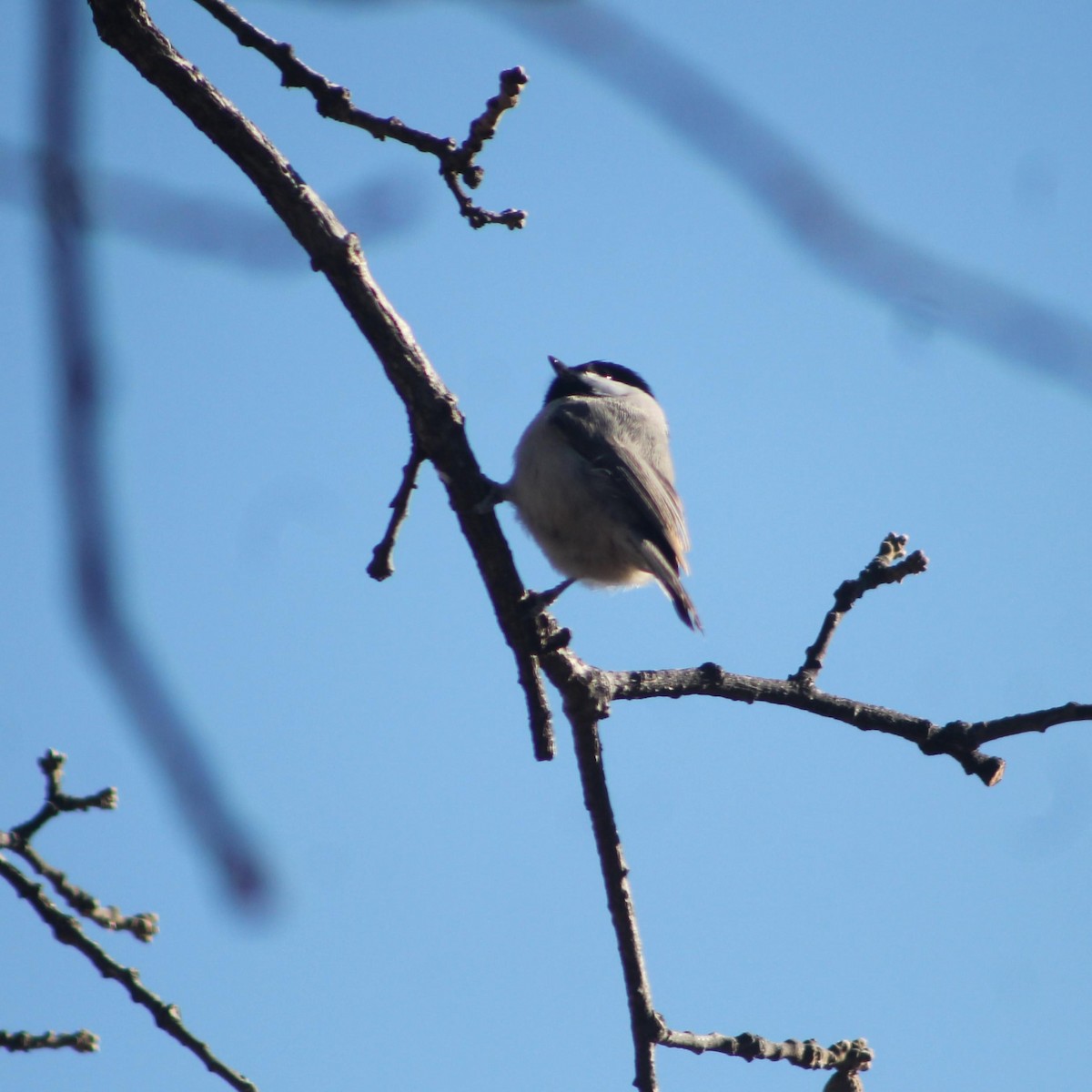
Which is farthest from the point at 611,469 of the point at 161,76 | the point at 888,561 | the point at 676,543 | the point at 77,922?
the point at 77,922

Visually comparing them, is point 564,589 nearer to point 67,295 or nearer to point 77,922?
point 77,922

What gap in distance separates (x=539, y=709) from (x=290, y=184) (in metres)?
1.35

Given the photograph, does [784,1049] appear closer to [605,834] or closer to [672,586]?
[605,834]

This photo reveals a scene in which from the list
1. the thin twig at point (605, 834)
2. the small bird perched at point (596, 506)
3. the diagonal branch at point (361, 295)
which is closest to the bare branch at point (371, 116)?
the diagonal branch at point (361, 295)

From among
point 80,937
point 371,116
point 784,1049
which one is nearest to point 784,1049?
point 784,1049

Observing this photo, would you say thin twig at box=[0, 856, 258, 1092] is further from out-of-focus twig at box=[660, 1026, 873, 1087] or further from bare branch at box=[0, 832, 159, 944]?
out-of-focus twig at box=[660, 1026, 873, 1087]

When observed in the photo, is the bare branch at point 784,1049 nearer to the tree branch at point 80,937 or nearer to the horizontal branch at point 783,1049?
the horizontal branch at point 783,1049

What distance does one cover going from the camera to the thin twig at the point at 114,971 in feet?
5.64

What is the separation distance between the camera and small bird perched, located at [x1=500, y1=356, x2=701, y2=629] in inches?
161

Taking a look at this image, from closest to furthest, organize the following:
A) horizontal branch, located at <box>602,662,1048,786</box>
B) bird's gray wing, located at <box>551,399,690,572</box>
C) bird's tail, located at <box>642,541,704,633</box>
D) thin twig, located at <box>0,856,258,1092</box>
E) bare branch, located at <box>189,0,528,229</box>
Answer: thin twig, located at <box>0,856,258,1092</box>
bare branch, located at <box>189,0,528,229</box>
horizontal branch, located at <box>602,662,1048,786</box>
bird's tail, located at <box>642,541,704,633</box>
bird's gray wing, located at <box>551,399,690,572</box>

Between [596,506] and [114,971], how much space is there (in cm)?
260

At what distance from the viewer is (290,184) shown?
262 cm

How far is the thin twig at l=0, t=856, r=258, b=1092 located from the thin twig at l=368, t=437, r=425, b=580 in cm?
137

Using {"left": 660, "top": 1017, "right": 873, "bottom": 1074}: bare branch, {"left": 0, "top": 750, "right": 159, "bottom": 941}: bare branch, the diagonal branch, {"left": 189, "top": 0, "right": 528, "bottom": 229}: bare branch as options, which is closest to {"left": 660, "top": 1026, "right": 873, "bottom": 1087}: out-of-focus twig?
{"left": 660, "top": 1017, "right": 873, "bottom": 1074}: bare branch
